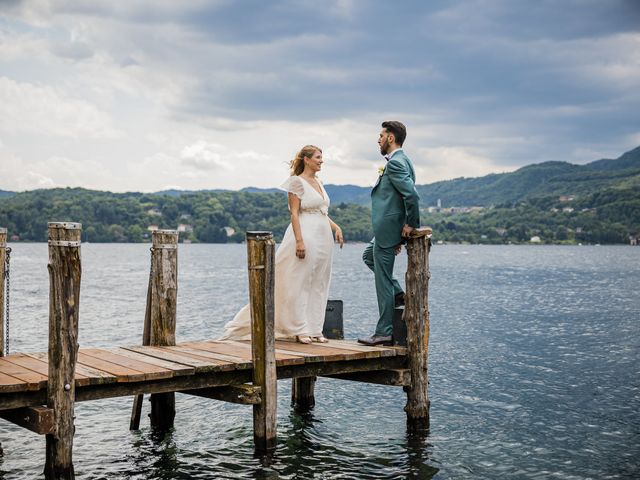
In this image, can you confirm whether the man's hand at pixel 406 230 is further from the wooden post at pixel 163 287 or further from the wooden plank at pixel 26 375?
the wooden plank at pixel 26 375

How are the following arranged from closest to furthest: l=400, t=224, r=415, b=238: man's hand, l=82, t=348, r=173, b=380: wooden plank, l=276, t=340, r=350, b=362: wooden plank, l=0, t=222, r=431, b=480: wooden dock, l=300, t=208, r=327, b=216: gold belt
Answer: l=0, t=222, r=431, b=480: wooden dock, l=82, t=348, r=173, b=380: wooden plank, l=276, t=340, r=350, b=362: wooden plank, l=400, t=224, r=415, b=238: man's hand, l=300, t=208, r=327, b=216: gold belt

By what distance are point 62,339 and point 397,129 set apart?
5624 mm

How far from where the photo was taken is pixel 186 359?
388 inches

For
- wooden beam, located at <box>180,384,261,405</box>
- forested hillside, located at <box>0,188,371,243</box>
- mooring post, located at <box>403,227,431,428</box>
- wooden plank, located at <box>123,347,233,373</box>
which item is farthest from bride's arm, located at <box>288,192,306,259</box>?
forested hillside, located at <box>0,188,371,243</box>

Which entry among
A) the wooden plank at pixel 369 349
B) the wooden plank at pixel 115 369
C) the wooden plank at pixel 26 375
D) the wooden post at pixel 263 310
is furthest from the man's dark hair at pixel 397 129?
the wooden plank at pixel 26 375

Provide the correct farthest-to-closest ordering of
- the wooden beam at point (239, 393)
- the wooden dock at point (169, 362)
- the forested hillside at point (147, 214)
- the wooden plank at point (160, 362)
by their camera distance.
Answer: the forested hillside at point (147, 214)
the wooden beam at point (239, 393)
the wooden plank at point (160, 362)
the wooden dock at point (169, 362)

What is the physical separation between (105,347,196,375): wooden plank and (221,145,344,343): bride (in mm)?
2296

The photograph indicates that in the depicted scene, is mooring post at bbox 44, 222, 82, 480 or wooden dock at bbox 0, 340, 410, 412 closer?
mooring post at bbox 44, 222, 82, 480

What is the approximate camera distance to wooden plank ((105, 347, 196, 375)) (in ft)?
30.2

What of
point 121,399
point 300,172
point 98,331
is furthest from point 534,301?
Result: point 300,172

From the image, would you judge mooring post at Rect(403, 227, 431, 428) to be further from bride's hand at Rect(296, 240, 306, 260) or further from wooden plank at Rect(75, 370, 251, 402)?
wooden plank at Rect(75, 370, 251, 402)

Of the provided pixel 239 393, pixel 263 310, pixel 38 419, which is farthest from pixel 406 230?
pixel 38 419

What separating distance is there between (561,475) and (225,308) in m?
33.1

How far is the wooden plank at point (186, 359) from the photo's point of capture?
942cm
